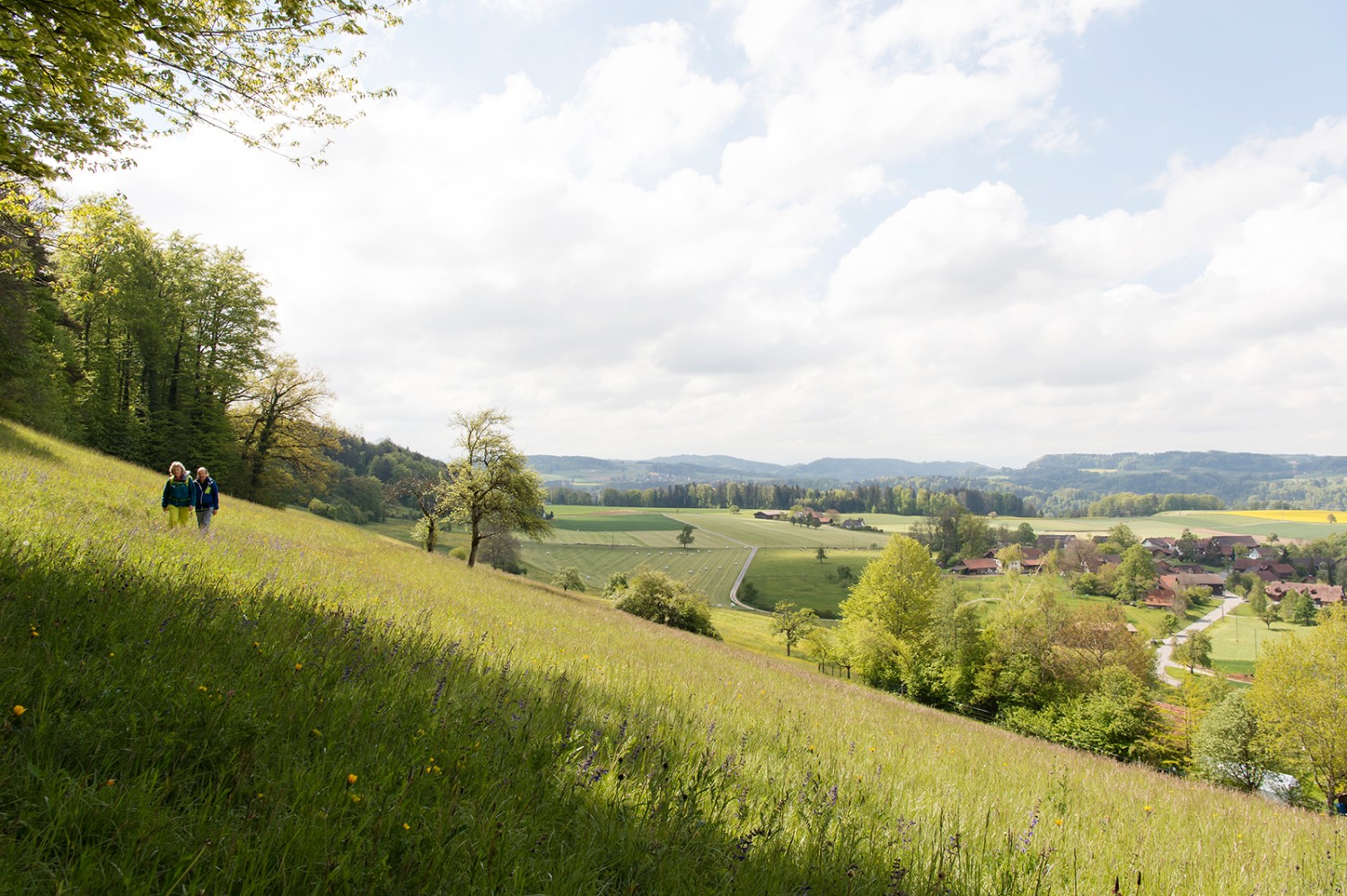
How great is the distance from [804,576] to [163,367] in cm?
11275

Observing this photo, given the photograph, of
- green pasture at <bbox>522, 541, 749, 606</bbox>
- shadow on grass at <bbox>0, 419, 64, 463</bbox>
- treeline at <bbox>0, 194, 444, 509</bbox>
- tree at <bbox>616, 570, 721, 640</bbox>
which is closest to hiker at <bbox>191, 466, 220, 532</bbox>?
shadow on grass at <bbox>0, 419, 64, 463</bbox>

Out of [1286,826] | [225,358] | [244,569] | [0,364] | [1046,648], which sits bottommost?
[1046,648]

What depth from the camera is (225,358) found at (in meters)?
38.7

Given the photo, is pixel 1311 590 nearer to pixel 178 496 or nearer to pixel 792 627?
pixel 792 627

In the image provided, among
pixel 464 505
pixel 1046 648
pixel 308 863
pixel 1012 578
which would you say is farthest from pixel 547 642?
pixel 1012 578

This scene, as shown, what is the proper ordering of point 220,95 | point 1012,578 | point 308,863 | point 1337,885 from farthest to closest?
point 1012,578 → point 220,95 → point 1337,885 → point 308,863

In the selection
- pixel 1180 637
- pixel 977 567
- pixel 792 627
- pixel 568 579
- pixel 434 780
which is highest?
pixel 434 780

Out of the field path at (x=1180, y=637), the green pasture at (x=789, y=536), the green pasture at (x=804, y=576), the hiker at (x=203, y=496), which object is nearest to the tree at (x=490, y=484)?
the hiker at (x=203, y=496)

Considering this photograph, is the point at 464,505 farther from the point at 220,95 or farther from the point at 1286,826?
the point at 1286,826

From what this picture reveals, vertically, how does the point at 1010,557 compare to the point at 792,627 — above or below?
above

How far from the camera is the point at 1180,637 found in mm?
104125

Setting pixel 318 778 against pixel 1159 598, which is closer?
pixel 318 778

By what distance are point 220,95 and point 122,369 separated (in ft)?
129

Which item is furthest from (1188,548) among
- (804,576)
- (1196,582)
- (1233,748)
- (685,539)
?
(1233,748)
